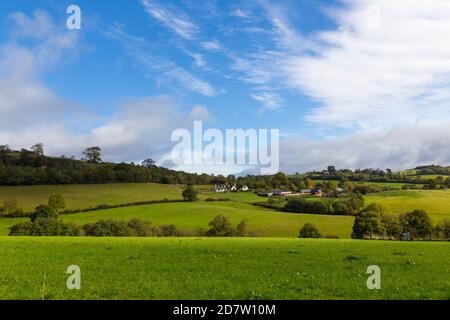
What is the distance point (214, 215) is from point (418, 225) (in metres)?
49.3

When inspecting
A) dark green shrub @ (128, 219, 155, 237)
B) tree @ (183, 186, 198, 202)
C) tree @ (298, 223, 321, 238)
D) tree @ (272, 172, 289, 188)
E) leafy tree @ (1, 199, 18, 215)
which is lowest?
tree @ (298, 223, 321, 238)

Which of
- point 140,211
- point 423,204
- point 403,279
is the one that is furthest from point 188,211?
point 403,279

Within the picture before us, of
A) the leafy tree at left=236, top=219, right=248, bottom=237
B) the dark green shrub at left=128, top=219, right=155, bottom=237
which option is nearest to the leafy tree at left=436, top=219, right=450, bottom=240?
the leafy tree at left=236, top=219, right=248, bottom=237

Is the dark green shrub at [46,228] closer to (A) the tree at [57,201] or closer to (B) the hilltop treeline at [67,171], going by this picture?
(A) the tree at [57,201]

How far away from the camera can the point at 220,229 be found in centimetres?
9244

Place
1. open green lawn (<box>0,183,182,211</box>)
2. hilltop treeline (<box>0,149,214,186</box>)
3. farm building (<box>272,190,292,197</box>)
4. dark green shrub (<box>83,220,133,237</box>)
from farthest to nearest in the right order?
1. farm building (<box>272,190,292,197</box>)
2. hilltop treeline (<box>0,149,214,186</box>)
3. open green lawn (<box>0,183,182,211</box>)
4. dark green shrub (<box>83,220,133,237</box>)

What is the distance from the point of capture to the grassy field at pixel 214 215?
97812 millimetres

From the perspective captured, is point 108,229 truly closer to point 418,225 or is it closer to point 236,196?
point 418,225

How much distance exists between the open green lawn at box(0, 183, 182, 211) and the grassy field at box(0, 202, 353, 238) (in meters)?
9.72

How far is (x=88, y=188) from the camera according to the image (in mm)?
136375

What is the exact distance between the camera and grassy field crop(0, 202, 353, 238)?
97.8 meters

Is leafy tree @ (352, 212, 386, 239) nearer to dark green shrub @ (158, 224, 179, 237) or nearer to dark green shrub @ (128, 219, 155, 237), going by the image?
dark green shrub @ (158, 224, 179, 237)
